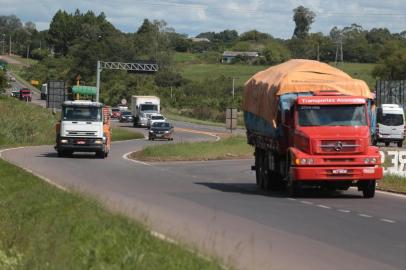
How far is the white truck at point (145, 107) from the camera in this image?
3637 inches

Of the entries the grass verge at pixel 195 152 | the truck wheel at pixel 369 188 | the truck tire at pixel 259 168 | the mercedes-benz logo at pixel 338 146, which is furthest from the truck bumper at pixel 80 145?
the mercedes-benz logo at pixel 338 146

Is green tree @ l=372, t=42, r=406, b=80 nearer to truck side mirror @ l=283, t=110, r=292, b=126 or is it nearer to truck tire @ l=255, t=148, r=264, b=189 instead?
truck tire @ l=255, t=148, r=264, b=189

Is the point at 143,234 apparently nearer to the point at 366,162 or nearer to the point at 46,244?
the point at 46,244

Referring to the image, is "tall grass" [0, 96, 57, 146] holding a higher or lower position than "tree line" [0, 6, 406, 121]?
lower

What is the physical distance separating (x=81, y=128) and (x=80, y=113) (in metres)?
0.76

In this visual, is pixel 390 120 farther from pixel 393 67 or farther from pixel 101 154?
pixel 393 67

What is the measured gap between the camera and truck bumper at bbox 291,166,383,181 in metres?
22.5

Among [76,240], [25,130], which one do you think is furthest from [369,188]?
[25,130]

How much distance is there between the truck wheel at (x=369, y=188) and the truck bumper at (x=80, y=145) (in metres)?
22.9

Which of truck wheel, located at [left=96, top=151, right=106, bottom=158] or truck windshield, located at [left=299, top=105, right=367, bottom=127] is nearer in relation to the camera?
truck windshield, located at [left=299, top=105, right=367, bottom=127]

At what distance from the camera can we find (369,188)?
2342cm

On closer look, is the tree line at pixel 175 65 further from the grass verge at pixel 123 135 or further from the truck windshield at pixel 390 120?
the truck windshield at pixel 390 120

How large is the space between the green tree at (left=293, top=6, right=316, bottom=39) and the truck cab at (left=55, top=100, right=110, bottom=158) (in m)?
136

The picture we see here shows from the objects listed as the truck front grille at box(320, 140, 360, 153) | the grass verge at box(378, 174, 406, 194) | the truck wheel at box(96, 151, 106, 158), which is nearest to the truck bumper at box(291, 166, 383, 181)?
the truck front grille at box(320, 140, 360, 153)
